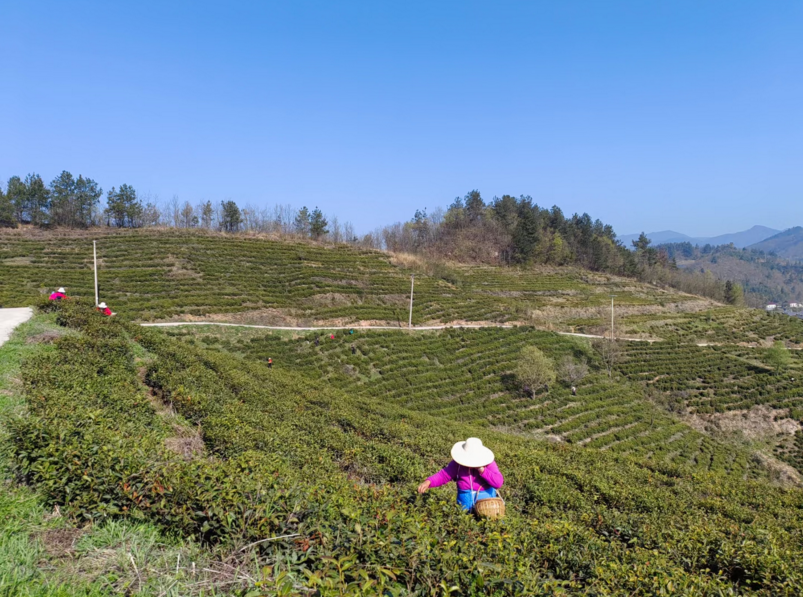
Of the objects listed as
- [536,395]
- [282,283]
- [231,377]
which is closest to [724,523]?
[231,377]

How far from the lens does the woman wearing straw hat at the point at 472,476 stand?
439 centimetres

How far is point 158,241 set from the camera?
1811 inches

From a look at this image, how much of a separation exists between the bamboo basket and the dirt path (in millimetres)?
10703

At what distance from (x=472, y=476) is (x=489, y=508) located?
0.38 m

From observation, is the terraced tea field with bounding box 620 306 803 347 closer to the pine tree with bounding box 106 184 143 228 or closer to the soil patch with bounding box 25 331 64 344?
the soil patch with bounding box 25 331 64 344

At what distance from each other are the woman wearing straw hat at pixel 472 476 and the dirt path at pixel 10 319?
34.0 feet

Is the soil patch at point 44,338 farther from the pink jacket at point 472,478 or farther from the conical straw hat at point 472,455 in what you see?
the conical straw hat at point 472,455

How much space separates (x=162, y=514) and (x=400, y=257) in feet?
180

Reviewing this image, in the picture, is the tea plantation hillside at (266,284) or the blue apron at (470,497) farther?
the tea plantation hillside at (266,284)

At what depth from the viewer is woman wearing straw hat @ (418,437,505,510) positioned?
173 inches

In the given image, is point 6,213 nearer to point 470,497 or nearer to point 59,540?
point 59,540

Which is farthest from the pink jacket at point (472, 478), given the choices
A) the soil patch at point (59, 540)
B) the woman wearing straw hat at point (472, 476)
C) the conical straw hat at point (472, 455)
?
the soil patch at point (59, 540)

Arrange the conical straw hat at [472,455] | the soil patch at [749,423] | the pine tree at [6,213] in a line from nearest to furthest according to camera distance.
→ the conical straw hat at [472,455] → the soil patch at [749,423] → the pine tree at [6,213]

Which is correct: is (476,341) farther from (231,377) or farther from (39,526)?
(39,526)
